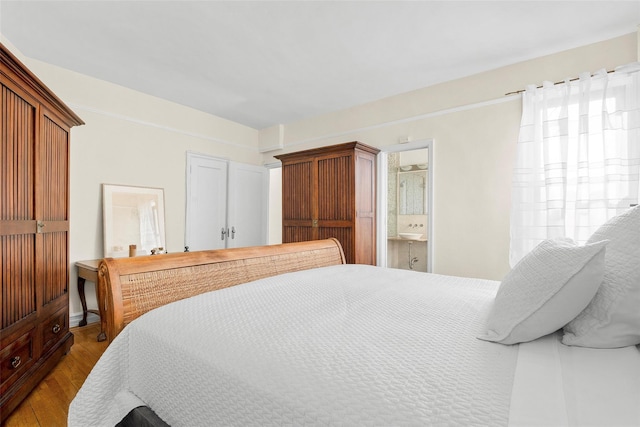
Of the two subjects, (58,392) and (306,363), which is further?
(58,392)

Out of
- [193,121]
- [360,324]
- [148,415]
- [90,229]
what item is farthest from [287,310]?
[193,121]

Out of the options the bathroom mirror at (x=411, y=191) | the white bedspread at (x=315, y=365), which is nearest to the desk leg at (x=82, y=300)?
the white bedspread at (x=315, y=365)

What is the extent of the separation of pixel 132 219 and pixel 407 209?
161 inches

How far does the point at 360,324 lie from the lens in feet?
3.63

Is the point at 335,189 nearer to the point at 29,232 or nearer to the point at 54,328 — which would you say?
the point at 29,232

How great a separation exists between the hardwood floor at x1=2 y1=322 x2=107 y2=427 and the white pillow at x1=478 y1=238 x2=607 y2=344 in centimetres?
230

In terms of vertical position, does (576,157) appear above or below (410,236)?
above

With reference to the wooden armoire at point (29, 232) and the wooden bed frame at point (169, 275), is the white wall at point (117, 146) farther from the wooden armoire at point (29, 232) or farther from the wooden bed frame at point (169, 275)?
the wooden bed frame at point (169, 275)

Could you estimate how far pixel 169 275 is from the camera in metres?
1.48

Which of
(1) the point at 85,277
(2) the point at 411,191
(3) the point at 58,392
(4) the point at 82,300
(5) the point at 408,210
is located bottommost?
(3) the point at 58,392

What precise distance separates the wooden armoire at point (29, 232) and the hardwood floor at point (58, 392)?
60 mm

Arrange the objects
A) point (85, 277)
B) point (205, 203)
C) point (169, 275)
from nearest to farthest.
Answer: point (169, 275) → point (85, 277) → point (205, 203)

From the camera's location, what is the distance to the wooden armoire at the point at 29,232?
175 cm

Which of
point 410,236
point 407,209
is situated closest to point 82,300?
point 410,236
